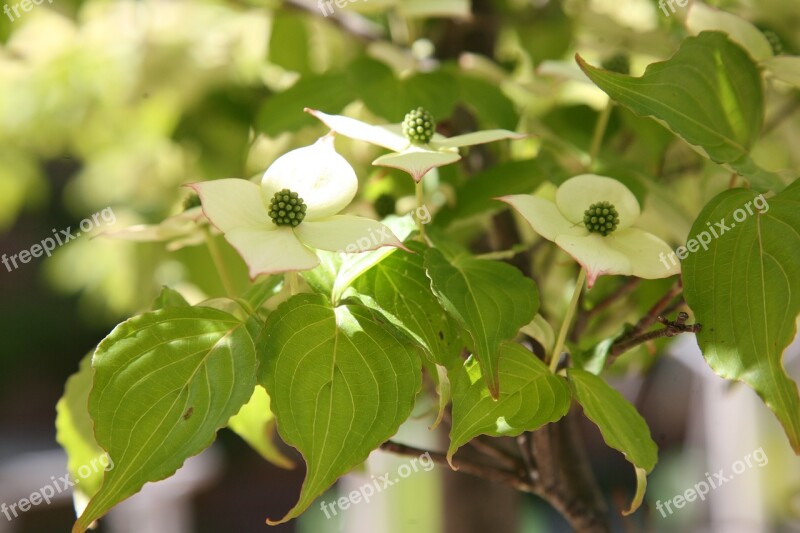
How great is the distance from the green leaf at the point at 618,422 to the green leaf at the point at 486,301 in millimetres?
47

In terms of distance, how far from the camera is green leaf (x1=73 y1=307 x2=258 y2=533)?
33 cm

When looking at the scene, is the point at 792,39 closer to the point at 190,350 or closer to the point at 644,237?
the point at 644,237

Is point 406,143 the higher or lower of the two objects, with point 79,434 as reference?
higher

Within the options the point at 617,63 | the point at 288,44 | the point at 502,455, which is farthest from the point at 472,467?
the point at 288,44

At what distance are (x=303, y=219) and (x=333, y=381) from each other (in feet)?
0.25

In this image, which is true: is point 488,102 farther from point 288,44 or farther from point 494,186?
point 288,44

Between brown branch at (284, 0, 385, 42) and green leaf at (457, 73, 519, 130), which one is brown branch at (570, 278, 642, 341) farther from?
brown branch at (284, 0, 385, 42)

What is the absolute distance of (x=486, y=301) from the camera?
1.17 ft

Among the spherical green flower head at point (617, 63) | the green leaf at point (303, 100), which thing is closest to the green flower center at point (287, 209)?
the green leaf at point (303, 100)

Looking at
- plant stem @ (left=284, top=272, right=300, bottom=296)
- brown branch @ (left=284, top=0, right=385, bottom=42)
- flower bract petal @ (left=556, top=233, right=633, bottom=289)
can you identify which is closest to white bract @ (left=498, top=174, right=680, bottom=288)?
flower bract petal @ (left=556, top=233, right=633, bottom=289)

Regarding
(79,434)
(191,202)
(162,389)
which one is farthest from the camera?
(191,202)

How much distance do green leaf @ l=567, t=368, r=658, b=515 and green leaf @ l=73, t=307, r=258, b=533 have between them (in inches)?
5.8

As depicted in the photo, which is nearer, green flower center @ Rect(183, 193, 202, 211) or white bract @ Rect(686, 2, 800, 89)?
white bract @ Rect(686, 2, 800, 89)

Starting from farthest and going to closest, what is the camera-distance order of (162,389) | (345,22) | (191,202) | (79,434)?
(345,22) < (191,202) < (79,434) < (162,389)
